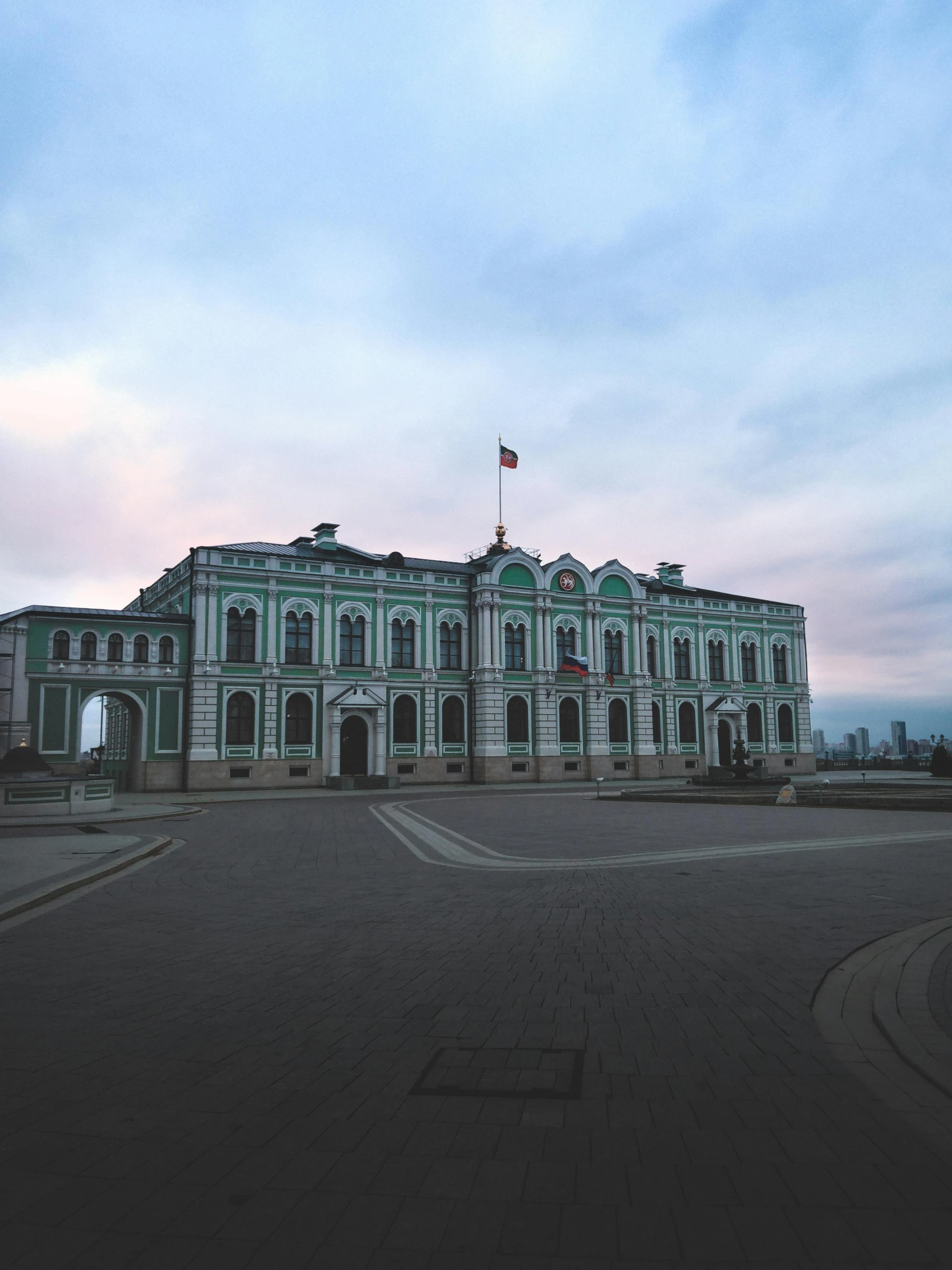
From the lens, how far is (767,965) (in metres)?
7.80

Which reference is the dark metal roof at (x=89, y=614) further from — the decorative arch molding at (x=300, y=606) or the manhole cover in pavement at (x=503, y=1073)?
the manhole cover in pavement at (x=503, y=1073)

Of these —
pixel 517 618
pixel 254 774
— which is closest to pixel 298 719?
pixel 254 774

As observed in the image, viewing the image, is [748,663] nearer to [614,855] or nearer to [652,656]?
[652,656]

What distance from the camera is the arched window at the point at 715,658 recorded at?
63562 mm

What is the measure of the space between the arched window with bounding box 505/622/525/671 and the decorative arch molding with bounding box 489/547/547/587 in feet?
9.74

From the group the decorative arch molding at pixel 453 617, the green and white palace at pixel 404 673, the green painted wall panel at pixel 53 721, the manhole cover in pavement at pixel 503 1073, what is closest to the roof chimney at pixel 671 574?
the green and white palace at pixel 404 673

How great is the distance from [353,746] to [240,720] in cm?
719

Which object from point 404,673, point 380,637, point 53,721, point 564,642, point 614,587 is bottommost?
point 53,721

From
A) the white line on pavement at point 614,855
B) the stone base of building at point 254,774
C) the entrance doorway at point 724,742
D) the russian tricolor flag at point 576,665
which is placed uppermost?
the russian tricolor flag at point 576,665

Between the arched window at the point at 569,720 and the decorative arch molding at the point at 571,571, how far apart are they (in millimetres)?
7349

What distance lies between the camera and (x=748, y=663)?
65.2 meters

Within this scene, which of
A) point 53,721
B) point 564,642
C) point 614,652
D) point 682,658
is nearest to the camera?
point 53,721

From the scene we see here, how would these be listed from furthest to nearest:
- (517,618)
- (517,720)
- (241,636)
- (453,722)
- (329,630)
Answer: (517,618), (517,720), (453,722), (329,630), (241,636)

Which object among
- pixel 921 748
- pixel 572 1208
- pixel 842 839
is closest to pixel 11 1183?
pixel 572 1208
